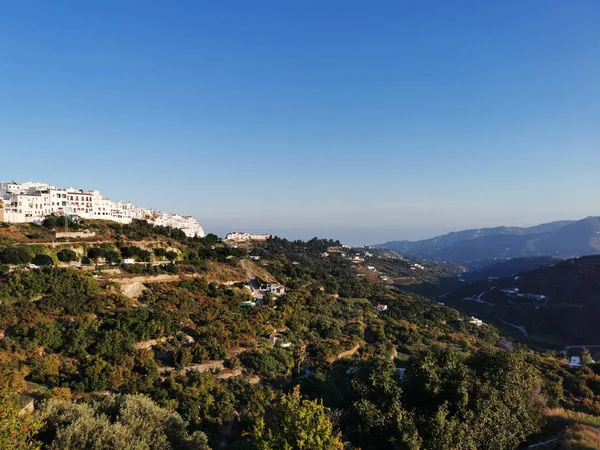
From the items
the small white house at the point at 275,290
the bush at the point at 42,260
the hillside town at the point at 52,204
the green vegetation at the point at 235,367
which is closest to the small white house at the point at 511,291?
the green vegetation at the point at 235,367

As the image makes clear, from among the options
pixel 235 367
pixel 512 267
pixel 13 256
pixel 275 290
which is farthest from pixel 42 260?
pixel 512 267

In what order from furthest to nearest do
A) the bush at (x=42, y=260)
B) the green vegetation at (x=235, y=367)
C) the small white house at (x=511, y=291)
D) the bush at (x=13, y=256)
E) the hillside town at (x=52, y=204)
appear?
the small white house at (x=511, y=291) < the hillside town at (x=52, y=204) < the bush at (x=42, y=260) < the bush at (x=13, y=256) < the green vegetation at (x=235, y=367)

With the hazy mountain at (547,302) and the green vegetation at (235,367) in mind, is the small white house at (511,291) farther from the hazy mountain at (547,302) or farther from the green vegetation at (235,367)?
the green vegetation at (235,367)

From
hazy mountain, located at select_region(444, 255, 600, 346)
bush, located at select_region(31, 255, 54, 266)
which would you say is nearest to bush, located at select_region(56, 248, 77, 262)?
bush, located at select_region(31, 255, 54, 266)

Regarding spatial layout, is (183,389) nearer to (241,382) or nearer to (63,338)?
(241,382)

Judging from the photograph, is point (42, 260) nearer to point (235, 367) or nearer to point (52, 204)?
point (52, 204)

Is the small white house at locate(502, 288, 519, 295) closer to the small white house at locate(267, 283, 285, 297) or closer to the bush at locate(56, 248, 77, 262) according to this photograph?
the small white house at locate(267, 283, 285, 297)

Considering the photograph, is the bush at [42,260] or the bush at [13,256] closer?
the bush at [13,256]
